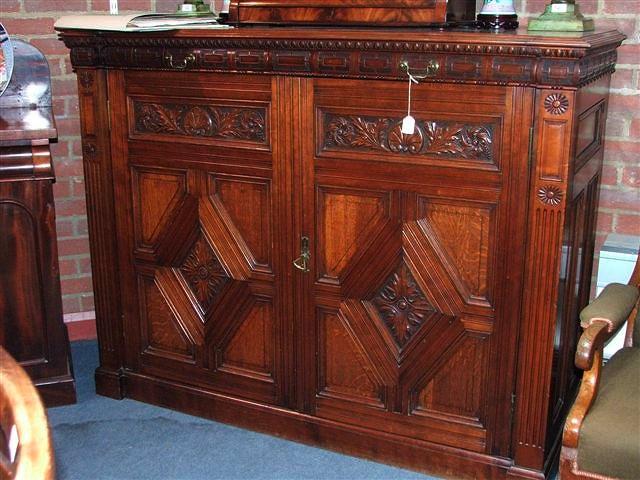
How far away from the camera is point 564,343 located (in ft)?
8.29

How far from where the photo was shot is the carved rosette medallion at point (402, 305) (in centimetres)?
247

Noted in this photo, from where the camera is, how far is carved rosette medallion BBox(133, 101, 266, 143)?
8.50 feet

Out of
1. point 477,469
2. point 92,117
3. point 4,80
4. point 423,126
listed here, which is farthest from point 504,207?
point 4,80

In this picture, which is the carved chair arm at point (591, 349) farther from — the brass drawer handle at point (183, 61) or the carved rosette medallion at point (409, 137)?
the brass drawer handle at point (183, 61)

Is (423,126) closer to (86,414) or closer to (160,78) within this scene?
(160,78)

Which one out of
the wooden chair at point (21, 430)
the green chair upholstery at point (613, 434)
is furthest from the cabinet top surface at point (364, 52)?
the wooden chair at point (21, 430)

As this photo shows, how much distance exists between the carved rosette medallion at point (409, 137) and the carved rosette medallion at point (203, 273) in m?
0.58

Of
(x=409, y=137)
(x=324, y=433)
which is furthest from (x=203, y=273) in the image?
(x=409, y=137)

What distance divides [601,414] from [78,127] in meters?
2.33

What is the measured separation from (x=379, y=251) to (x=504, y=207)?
15.9 inches

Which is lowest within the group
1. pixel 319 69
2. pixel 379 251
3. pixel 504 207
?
pixel 379 251

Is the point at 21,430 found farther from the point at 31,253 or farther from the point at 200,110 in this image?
the point at 31,253

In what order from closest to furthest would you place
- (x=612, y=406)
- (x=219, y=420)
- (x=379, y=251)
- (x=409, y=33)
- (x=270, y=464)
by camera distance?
(x=612, y=406) → (x=409, y=33) → (x=379, y=251) → (x=270, y=464) → (x=219, y=420)

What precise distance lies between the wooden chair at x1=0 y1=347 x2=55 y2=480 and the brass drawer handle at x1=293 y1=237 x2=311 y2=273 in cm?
147
